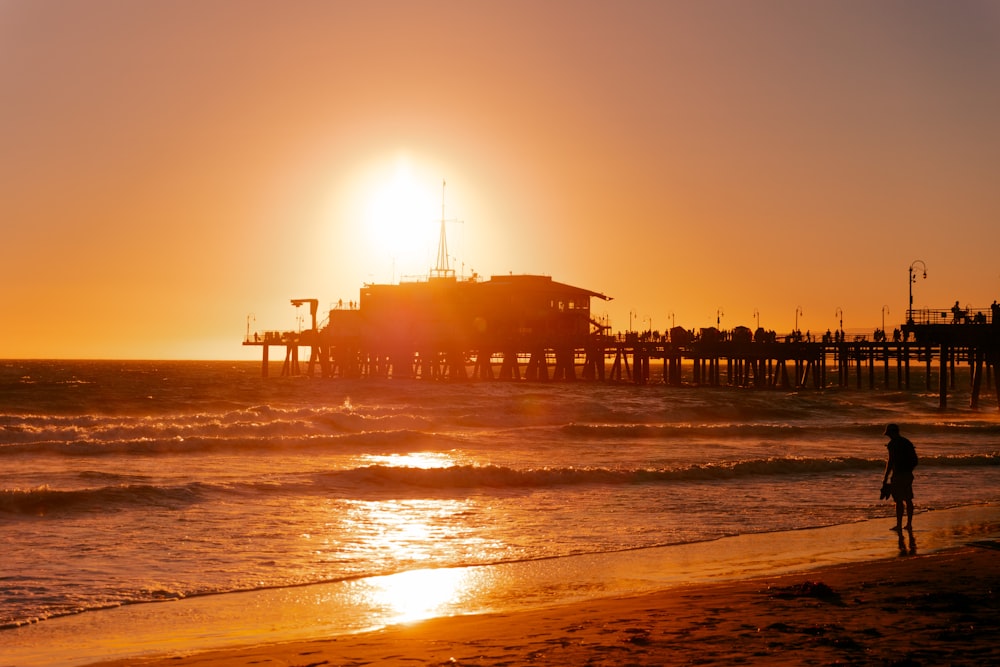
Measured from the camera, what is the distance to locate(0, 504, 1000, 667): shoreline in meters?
10.6

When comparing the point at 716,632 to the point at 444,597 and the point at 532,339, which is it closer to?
the point at 444,597

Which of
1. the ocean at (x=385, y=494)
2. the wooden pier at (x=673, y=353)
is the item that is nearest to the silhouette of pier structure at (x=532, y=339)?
the wooden pier at (x=673, y=353)

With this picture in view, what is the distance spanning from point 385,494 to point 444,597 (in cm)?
1101

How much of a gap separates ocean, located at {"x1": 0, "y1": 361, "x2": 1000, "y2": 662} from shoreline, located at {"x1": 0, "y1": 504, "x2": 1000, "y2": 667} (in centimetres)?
55

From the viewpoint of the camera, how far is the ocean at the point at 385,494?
14.9 m

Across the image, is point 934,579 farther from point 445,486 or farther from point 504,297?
point 504,297

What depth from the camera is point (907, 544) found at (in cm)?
1606

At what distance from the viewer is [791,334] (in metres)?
81.2

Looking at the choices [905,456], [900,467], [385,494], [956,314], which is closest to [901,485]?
[900,467]

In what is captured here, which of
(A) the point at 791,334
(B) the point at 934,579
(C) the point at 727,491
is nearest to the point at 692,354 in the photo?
(A) the point at 791,334

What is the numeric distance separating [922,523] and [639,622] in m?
10.0

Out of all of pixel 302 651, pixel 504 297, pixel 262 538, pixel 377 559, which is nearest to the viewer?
pixel 302 651

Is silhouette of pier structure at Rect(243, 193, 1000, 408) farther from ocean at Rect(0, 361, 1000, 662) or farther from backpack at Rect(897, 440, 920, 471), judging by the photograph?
backpack at Rect(897, 440, 920, 471)

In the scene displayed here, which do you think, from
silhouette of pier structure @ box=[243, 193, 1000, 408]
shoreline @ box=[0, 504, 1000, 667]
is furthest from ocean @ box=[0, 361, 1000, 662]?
silhouette of pier structure @ box=[243, 193, 1000, 408]
